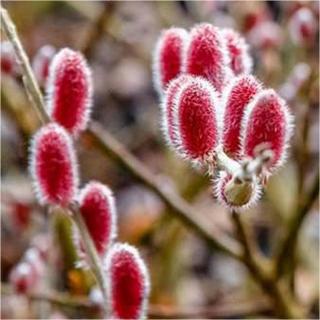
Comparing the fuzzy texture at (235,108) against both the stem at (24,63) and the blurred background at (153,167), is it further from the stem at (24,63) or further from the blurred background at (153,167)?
the blurred background at (153,167)

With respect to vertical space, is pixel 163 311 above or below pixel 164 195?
below

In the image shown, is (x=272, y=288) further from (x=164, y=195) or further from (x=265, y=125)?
(x=265, y=125)

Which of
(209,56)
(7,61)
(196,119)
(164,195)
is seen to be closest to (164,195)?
(164,195)

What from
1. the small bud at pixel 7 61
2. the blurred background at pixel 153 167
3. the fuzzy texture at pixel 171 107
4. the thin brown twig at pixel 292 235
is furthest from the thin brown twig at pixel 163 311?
the fuzzy texture at pixel 171 107

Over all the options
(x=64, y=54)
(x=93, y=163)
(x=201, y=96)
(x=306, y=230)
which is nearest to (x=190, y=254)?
(x=93, y=163)

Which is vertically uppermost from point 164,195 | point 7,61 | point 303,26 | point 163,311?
point 303,26

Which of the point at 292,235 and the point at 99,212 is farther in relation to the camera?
the point at 292,235
